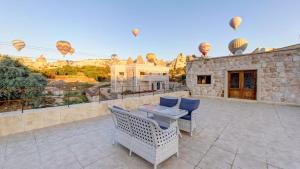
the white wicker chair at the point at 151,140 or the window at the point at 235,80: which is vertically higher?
the window at the point at 235,80

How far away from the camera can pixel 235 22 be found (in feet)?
38.8

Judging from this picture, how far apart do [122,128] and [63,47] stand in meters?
19.7

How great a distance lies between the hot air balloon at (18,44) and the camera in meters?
15.6

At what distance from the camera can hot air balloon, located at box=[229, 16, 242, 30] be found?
11.7 metres

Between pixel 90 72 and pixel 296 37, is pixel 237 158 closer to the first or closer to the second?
pixel 296 37

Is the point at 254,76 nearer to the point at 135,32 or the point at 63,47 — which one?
the point at 135,32

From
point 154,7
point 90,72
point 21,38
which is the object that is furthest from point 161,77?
point 21,38

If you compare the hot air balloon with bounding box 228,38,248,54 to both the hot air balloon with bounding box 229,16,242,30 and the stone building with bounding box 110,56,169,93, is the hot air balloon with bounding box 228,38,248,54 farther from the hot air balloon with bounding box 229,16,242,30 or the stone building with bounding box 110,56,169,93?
the stone building with bounding box 110,56,169,93

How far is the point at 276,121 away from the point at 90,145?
16.7ft

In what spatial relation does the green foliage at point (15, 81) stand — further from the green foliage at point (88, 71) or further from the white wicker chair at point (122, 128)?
the green foliage at point (88, 71)

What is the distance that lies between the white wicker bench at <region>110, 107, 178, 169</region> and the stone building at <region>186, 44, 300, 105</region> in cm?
735

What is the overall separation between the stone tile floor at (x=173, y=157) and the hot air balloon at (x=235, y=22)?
38.6 ft

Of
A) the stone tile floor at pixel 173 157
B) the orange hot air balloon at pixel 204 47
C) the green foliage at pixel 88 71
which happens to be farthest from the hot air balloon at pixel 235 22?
the green foliage at pixel 88 71

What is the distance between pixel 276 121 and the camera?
374cm
